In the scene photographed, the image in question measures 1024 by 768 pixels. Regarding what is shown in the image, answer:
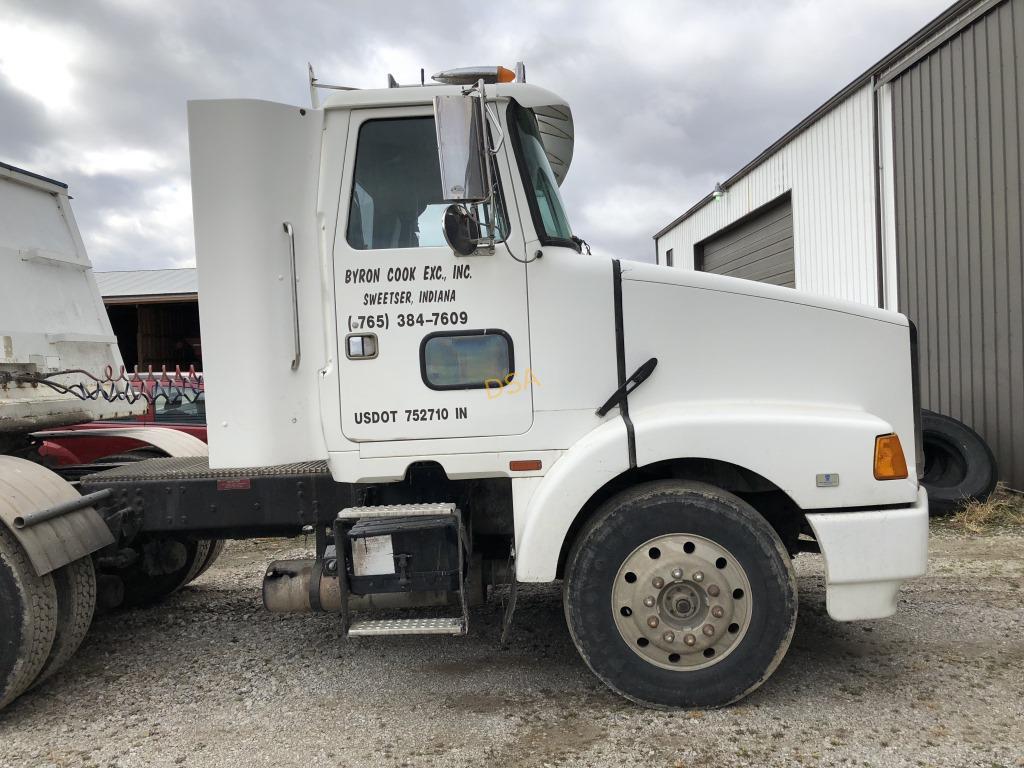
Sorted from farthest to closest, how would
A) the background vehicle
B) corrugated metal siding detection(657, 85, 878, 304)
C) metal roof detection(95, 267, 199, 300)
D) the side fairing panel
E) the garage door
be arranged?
1. metal roof detection(95, 267, 199, 300)
2. the garage door
3. corrugated metal siding detection(657, 85, 878, 304)
4. the background vehicle
5. the side fairing panel

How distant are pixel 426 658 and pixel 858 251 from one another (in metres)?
9.09

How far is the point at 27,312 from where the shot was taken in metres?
4.36

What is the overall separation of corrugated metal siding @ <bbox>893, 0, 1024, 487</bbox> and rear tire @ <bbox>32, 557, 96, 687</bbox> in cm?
823

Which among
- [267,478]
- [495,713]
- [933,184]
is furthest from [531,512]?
[933,184]

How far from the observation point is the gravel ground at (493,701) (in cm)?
316

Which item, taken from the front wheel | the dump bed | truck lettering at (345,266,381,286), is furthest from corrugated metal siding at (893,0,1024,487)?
the dump bed

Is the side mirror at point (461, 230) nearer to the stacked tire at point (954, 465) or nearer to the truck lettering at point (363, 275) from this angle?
the truck lettering at point (363, 275)

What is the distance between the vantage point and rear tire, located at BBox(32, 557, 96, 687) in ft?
12.3

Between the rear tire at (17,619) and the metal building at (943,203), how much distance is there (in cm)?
844

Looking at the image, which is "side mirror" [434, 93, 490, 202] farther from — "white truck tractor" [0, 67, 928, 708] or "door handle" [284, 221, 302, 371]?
"door handle" [284, 221, 302, 371]

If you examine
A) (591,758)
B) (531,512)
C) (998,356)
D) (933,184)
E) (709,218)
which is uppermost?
(709,218)

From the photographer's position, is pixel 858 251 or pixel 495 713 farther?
pixel 858 251

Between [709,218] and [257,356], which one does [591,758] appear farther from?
[709,218]

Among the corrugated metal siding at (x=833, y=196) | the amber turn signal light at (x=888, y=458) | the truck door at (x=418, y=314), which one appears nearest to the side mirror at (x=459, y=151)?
the truck door at (x=418, y=314)
